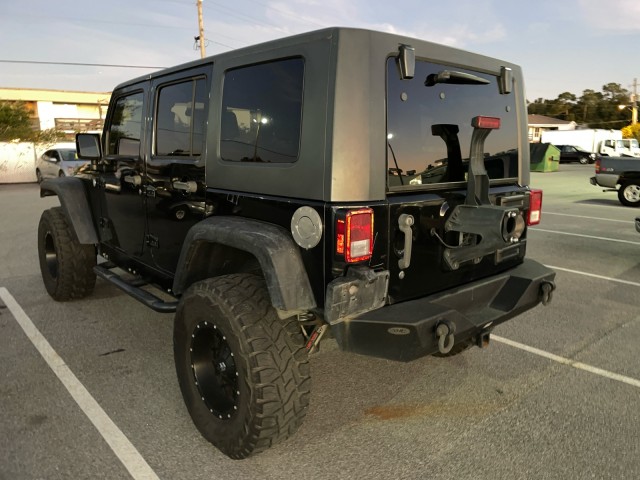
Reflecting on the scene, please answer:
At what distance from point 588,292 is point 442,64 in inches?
157

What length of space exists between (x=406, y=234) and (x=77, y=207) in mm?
3391

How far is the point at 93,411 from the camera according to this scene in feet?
10.0

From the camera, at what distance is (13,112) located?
88.0ft

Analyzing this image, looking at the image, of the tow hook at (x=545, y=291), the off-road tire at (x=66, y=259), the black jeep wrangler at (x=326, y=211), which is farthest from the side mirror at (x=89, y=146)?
the tow hook at (x=545, y=291)

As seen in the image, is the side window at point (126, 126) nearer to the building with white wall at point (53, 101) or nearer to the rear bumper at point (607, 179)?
the rear bumper at point (607, 179)

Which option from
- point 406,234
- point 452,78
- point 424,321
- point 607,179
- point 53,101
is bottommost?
point 424,321

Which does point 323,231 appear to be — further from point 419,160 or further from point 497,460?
point 497,460

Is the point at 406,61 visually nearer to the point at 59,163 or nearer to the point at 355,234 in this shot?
the point at 355,234

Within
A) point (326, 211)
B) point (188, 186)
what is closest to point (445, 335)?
point (326, 211)

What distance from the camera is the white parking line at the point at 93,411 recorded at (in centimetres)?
254

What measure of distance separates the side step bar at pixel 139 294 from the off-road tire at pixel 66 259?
21.3 inches

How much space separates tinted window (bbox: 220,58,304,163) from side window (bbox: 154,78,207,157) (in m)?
0.29

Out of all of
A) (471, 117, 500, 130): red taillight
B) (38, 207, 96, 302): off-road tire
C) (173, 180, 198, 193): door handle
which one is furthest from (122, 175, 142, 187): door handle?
(471, 117, 500, 130): red taillight

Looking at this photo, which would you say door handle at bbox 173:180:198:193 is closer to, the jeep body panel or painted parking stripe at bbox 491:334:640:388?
the jeep body panel
